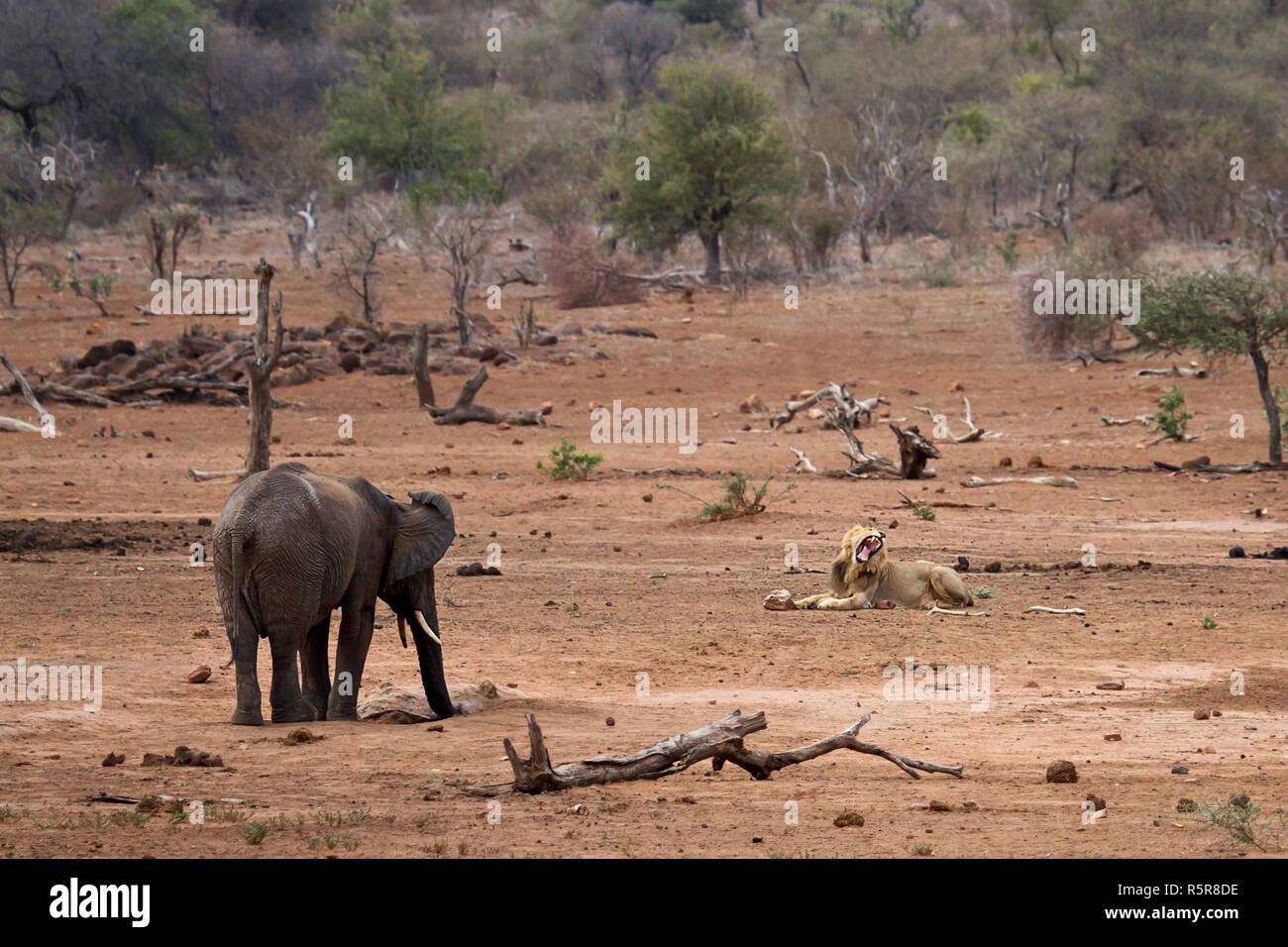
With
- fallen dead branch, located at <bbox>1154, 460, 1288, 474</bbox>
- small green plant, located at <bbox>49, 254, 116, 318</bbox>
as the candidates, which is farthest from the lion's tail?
small green plant, located at <bbox>49, 254, 116, 318</bbox>

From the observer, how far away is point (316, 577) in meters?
7.52

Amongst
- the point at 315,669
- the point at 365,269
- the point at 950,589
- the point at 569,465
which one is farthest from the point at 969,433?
the point at 315,669

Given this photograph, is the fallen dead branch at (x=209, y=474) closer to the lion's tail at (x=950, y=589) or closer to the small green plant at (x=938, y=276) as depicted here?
the lion's tail at (x=950, y=589)

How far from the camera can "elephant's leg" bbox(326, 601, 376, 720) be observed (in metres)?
7.89

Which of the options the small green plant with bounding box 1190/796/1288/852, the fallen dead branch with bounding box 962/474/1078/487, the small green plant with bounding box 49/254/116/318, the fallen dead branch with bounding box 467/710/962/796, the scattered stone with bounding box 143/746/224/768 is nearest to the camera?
the small green plant with bounding box 1190/796/1288/852

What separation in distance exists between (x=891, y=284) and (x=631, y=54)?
3366 centimetres

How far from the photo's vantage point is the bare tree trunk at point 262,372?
15398mm

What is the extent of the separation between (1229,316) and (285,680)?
47.8ft

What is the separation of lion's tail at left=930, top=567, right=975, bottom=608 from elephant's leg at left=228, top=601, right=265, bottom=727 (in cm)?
555

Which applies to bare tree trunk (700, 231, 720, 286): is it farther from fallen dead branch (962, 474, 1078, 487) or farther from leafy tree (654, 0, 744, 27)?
leafy tree (654, 0, 744, 27)

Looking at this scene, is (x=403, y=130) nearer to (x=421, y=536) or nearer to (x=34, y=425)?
(x=34, y=425)

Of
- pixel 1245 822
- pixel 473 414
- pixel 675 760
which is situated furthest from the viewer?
pixel 473 414

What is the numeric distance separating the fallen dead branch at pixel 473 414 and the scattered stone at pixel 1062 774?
16.8 metres

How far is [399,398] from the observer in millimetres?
24906
